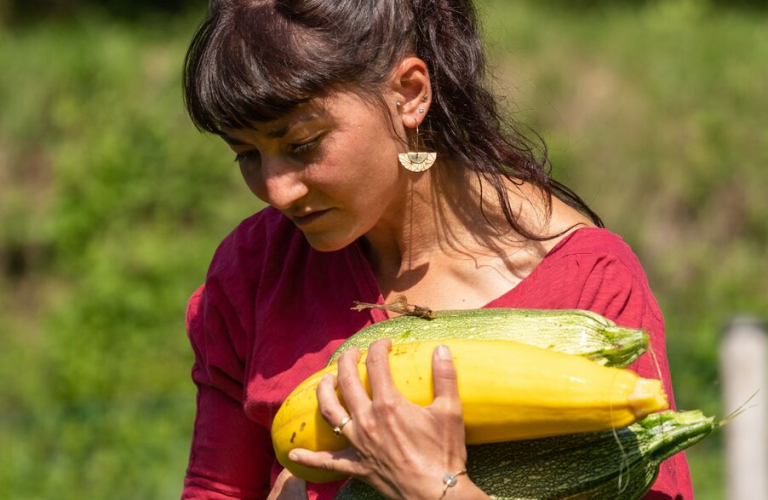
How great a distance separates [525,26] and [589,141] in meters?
1.77

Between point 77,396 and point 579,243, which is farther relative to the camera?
point 77,396

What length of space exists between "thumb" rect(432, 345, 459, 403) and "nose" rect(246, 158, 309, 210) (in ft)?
1.93

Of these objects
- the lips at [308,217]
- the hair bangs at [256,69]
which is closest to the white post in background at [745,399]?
the lips at [308,217]

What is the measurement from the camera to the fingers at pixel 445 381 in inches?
80.1

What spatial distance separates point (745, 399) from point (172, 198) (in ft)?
16.7

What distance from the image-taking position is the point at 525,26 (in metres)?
11.2

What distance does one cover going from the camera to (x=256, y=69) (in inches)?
94.1

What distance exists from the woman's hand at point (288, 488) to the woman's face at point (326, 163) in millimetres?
527

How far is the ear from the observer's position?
2.56 meters

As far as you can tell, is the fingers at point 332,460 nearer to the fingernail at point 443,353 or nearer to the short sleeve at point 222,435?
the fingernail at point 443,353

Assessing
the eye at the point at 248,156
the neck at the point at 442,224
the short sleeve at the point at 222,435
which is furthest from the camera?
the short sleeve at the point at 222,435

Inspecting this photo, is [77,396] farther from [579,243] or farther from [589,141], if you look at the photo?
[579,243]

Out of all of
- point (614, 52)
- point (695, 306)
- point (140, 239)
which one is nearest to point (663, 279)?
point (695, 306)

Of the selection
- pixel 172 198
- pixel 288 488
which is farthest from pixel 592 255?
pixel 172 198
